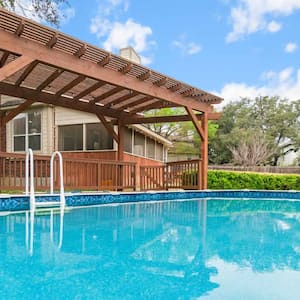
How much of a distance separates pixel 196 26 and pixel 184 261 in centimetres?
2291

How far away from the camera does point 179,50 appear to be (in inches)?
1121

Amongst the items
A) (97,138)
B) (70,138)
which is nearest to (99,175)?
(97,138)

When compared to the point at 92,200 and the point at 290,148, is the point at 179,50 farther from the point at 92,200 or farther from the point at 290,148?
the point at 92,200

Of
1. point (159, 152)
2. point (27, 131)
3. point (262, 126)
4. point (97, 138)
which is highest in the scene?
point (262, 126)

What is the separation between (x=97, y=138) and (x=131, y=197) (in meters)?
4.38

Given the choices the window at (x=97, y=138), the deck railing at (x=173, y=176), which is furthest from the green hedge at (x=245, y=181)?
the window at (x=97, y=138)

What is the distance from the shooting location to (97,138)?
13180 millimetres

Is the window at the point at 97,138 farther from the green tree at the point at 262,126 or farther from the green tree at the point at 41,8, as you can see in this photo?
the green tree at the point at 262,126

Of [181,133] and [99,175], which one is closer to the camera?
[99,175]

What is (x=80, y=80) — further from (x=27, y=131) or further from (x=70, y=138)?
(x=27, y=131)

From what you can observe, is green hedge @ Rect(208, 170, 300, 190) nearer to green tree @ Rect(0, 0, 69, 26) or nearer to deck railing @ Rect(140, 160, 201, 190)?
deck railing @ Rect(140, 160, 201, 190)

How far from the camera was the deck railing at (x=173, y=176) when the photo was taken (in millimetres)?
11262

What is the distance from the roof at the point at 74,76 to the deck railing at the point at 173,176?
2001mm

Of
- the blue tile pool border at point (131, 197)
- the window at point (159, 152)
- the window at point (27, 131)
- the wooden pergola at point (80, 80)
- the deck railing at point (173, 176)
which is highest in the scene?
the wooden pergola at point (80, 80)
